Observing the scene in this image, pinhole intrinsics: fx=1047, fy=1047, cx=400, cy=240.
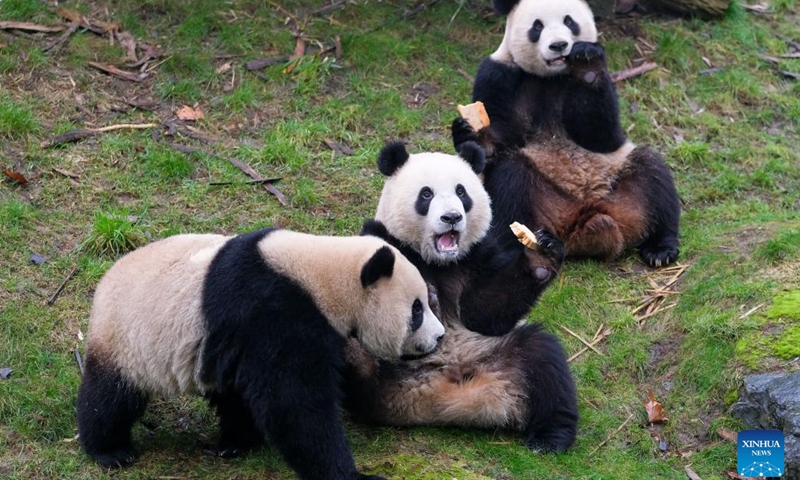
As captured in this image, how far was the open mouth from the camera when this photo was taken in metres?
6.52

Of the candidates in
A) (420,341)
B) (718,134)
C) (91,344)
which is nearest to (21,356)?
(91,344)

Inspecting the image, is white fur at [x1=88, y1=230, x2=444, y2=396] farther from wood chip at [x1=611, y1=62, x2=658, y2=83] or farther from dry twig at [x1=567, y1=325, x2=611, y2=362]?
wood chip at [x1=611, y1=62, x2=658, y2=83]

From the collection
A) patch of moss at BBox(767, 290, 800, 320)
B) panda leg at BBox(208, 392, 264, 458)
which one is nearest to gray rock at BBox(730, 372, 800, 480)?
patch of moss at BBox(767, 290, 800, 320)

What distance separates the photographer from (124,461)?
5.93m

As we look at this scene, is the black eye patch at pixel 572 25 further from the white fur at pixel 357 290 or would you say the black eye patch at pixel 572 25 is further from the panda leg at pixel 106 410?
the panda leg at pixel 106 410

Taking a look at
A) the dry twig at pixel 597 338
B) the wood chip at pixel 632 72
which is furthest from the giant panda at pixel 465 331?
the wood chip at pixel 632 72

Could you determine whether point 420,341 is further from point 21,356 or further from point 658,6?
point 658,6

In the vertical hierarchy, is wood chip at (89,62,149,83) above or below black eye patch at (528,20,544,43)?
below

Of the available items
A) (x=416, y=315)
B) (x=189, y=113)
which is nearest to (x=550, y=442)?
(x=416, y=315)

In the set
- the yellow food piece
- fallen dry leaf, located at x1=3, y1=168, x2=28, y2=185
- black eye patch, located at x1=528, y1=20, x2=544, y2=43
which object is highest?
black eye patch, located at x1=528, y1=20, x2=544, y2=43

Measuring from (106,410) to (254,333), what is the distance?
1.03 meters

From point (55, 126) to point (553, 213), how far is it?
14.4 ft

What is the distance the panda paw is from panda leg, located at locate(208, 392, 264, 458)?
12.9 feet

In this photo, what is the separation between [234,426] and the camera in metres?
6.13
